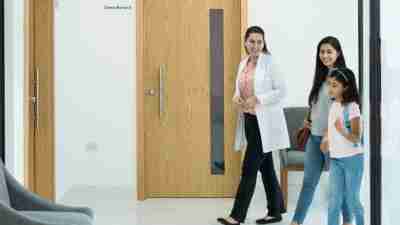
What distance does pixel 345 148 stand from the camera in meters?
4.41

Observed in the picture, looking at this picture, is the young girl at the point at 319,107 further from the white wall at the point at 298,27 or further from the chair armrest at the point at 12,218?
the chair armrest at the point at 12,218

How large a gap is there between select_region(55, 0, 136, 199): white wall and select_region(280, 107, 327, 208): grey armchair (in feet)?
5.59

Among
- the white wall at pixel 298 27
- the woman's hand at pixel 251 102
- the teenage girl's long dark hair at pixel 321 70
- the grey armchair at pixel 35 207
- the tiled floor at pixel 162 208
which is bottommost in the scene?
the tiled floor at pixel 162 208

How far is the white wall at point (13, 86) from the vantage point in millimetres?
5027

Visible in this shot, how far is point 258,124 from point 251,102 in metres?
0.19

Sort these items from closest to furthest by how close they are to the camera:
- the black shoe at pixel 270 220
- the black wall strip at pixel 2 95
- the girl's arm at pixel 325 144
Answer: the girl's arm at pixel 325 144, the black wall strip at pixel 2 95, the black shoe at pixel 270 220

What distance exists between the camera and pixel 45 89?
579 centimetres

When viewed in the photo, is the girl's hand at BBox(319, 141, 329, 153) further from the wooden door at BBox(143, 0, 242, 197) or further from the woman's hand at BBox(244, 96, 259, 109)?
the wooden door at BBox(143, 0, 242, 197)

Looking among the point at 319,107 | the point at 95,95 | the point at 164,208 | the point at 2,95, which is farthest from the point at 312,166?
the point at 95,95

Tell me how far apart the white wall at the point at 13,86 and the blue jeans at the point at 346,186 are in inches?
91.3

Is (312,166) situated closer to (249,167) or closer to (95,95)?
(249,167)

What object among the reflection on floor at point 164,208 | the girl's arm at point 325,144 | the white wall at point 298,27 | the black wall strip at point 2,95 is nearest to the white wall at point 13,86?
the black wall strip at point 2,95

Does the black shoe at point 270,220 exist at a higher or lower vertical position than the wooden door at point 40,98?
lower

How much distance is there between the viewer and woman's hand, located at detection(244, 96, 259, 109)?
5363 millimetres
